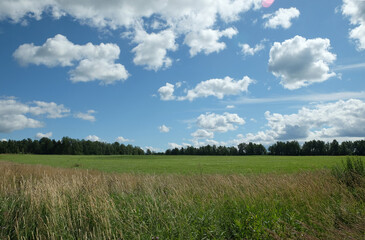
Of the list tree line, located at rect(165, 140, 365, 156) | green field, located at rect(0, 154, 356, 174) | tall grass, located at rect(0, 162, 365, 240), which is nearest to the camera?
tall grass, located at rect(0, 162, 365, 240)

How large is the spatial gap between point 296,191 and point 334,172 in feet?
18.3

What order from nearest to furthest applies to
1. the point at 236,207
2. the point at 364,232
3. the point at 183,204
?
the point at 364,232 < the point at 236,207 < the point at 183,204

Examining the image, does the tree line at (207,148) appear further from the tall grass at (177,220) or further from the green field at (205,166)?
the tall grass at (177,220)

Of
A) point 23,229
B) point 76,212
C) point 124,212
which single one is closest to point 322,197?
point 124,212

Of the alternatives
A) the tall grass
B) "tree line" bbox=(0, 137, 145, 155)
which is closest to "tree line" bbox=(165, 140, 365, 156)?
"tree line" bbox=(0, 137, 145, 155)

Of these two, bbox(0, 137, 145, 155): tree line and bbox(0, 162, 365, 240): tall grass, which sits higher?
bbox(0, 137, 145, 155): tree line

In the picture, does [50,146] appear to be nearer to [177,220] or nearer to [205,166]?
[205,166]

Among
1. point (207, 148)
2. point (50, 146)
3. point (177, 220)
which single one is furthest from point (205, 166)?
point (50, 146)

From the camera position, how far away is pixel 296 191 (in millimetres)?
10969

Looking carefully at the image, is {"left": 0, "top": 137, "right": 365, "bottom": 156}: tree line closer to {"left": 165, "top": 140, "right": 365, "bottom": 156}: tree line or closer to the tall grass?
{"left": 165, "top": 140, "right": 365, "bottom": 156}: tree line

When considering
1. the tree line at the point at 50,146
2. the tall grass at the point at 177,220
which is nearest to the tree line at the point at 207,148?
the tree line at the point at 50,146

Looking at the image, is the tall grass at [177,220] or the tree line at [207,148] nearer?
the tall grass at [177,220]

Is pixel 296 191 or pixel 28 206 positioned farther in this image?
pixel 296 191

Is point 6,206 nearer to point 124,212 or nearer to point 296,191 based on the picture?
point 124,212
